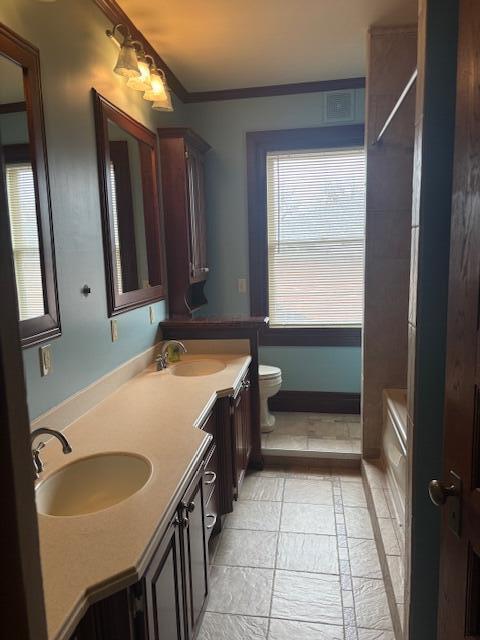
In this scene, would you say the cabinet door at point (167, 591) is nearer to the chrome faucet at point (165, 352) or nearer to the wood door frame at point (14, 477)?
the wood door frame at point (14, 477)

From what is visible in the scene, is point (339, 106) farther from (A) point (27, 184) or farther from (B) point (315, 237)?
(A) point (27, 184)

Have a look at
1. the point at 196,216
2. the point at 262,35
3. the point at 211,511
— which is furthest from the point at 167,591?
the point at 262,35

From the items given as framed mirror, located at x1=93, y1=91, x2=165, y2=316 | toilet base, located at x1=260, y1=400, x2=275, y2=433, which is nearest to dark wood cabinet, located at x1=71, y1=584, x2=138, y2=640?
framed mirror, located at x1=93, y1=91, x2=165, y2=316

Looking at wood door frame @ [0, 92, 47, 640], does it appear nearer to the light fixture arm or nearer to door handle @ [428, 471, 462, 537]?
door handle @ [428, 471, 462, 537]

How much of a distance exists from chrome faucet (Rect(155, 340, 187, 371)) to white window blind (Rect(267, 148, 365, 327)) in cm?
129

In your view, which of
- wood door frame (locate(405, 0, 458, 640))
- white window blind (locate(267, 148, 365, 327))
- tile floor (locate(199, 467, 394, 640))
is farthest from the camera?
white window blind (locate(267, 148, 365, 327))

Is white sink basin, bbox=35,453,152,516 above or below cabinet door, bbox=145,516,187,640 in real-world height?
above

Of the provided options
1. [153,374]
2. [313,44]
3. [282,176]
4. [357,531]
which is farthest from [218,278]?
[357,531]

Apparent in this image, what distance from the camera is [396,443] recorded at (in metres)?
2.43

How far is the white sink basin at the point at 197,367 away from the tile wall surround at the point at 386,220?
0.98m

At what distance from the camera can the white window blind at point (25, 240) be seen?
1474 millimetres

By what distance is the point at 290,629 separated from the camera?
178 cm

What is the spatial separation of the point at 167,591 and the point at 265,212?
3001 millimetres

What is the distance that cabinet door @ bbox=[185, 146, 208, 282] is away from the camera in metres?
3.10
